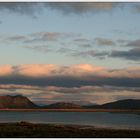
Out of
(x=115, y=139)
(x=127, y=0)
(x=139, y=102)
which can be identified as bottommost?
(x=115, y=139)

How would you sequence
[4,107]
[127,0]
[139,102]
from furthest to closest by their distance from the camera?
[4,107] → [139,102] → [127,0]

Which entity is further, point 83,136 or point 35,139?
point 83,136

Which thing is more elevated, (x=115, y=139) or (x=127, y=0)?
(x=127, y=0)

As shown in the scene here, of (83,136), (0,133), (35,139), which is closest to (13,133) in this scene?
(0,133)

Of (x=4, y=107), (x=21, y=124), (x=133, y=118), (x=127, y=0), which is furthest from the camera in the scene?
(x=133, y=118)

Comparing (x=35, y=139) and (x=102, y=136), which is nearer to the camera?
(x=35, y=139)

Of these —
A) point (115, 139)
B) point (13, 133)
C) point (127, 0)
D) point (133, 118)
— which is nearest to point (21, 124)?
point (13, 133)

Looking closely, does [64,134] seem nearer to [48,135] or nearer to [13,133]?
[48,135]

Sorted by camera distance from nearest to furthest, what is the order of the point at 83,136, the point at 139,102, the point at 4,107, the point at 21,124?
the point at 83,136 < the point at 21,124 < the point at 139,102 < the point at 4,107

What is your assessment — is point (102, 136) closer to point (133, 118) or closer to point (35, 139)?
point (35, 139)
